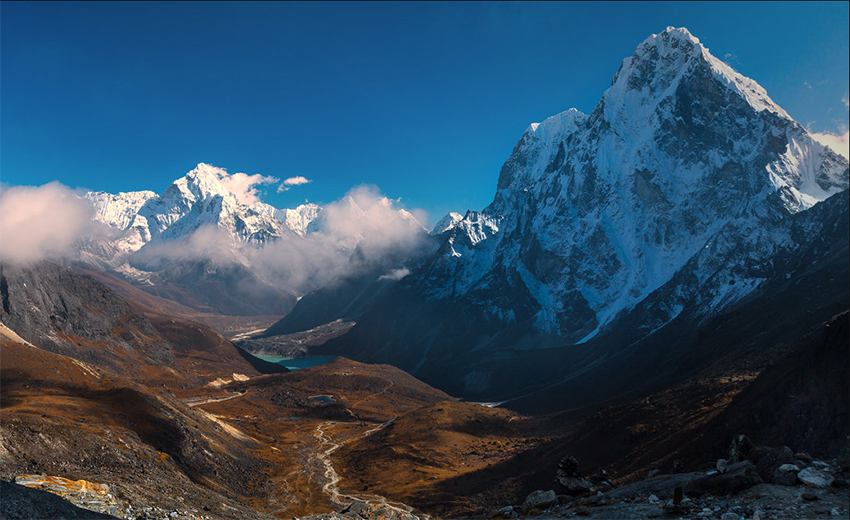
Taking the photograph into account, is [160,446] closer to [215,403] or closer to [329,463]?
[329,463]

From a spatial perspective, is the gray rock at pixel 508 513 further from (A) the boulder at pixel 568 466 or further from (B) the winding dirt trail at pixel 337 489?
(B) the winding dirt trail at pixel 337 489

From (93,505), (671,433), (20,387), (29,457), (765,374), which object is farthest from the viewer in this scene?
(20,387)

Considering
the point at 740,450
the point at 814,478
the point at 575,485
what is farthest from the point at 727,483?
the point at 575,485

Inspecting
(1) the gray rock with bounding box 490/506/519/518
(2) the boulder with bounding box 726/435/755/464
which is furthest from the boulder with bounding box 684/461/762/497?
(1) the gray rock with bounding box 490/506/519/518

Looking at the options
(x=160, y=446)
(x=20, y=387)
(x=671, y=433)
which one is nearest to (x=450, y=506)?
(x=671, y=433)

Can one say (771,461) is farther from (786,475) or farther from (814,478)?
(814,478)

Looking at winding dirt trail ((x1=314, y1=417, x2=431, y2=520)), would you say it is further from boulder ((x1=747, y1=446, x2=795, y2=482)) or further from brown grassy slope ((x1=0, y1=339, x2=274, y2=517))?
boulder ((x1=747, y1=446, x2=795, y2=482))

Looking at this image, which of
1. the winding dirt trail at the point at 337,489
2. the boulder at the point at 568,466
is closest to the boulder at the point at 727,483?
the boulder at the point at 568,466
